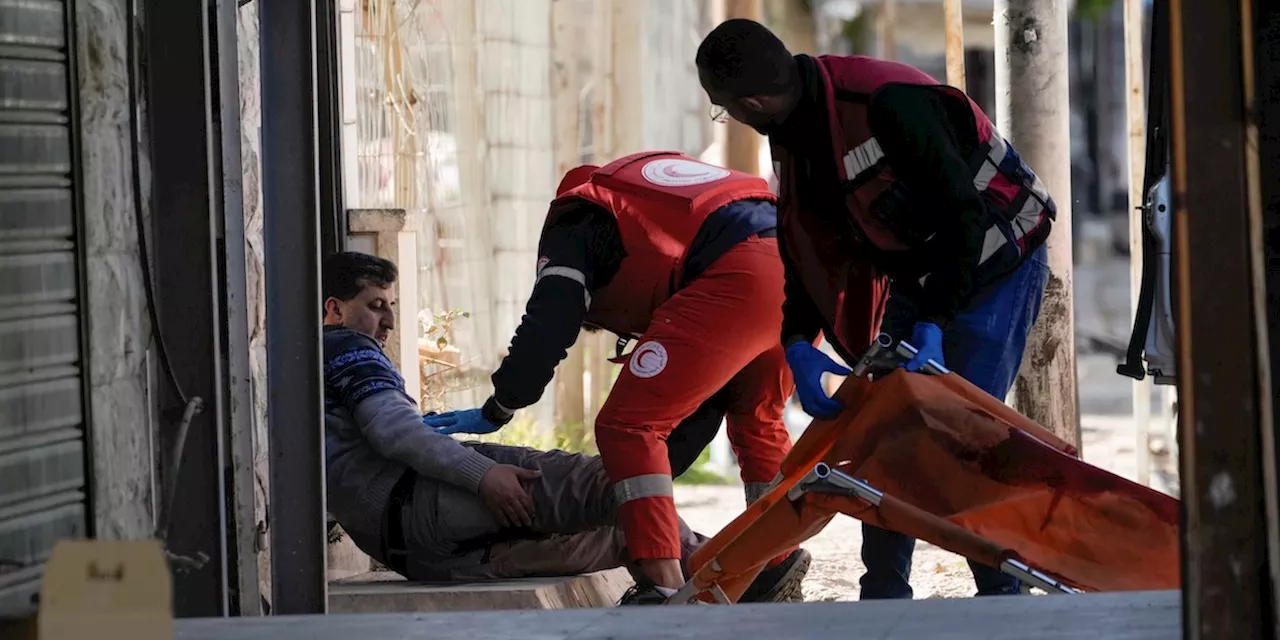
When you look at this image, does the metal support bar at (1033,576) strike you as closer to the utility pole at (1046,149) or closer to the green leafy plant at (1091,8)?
the utility pole at (1046,149)

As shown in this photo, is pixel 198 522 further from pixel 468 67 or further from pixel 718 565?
pixel 468 67

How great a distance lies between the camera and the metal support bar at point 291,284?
2941 mm

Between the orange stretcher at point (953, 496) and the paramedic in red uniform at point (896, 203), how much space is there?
0.17 m

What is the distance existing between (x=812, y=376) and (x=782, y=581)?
1071mm

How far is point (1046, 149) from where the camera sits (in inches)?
177

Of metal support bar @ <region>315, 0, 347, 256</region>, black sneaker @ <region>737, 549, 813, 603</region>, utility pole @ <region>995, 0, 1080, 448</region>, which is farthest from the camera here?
utility pole @ <region>995, 0, 1080, 448</region>

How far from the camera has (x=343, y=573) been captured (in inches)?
166

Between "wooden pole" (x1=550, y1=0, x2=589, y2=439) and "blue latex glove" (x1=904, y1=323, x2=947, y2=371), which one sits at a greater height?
"wooden pole" (x1=550, y1=0, x2=589, y2=439)

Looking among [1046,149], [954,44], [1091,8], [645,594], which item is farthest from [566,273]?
[1091,8]

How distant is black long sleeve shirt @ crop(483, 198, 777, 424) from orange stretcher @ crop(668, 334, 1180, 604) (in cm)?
90

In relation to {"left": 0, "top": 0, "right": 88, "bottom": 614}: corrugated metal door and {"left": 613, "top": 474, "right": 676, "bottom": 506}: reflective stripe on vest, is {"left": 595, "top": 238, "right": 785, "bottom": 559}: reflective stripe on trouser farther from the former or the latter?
{"left": 0, "top": 0, "right": 88, "bottom": 614}: corrugated metal door

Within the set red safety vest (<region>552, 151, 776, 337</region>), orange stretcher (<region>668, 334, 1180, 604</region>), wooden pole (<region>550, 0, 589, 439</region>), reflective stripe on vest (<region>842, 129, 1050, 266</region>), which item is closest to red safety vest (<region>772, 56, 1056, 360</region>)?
reflective stripe on vest (<region>842, 129, 1050, 266</region>)

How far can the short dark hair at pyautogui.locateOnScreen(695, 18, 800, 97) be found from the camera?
10.4ft

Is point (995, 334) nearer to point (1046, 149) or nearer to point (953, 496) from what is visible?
point (953, 496)
